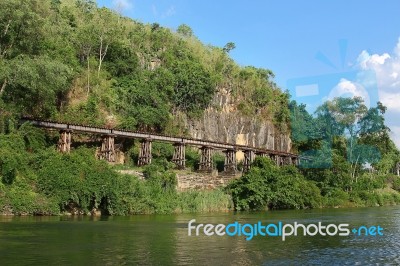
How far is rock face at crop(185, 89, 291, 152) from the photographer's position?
2630 inches

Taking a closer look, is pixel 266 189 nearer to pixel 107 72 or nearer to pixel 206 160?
pixel 206 160

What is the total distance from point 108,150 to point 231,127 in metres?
31.0

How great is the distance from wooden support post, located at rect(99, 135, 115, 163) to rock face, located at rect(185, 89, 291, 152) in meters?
21.2

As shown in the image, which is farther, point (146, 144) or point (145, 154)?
point (146, 144)

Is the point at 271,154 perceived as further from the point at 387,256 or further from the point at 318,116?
the point at 387,256

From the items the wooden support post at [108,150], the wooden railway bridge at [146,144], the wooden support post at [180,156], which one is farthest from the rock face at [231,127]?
the wooden support post at [108,150]

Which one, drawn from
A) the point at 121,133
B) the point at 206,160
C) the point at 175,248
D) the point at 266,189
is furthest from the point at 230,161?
the point at 175,248

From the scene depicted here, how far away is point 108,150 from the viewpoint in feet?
143

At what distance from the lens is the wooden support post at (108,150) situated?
4366cm

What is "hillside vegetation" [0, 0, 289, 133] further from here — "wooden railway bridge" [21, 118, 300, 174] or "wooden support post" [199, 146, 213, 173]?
"wooden support post" [199, 146, 213, 173]

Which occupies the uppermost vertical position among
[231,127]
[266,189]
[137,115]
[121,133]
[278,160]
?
[231,127]

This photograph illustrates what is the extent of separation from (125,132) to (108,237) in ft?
89.8

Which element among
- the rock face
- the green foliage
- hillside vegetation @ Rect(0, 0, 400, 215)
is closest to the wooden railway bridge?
hillside vegetation @ Rect(0, 0, 400, 215)

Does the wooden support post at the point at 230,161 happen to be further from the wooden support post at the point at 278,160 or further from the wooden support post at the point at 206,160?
the wooden support post at the point at 278,160
